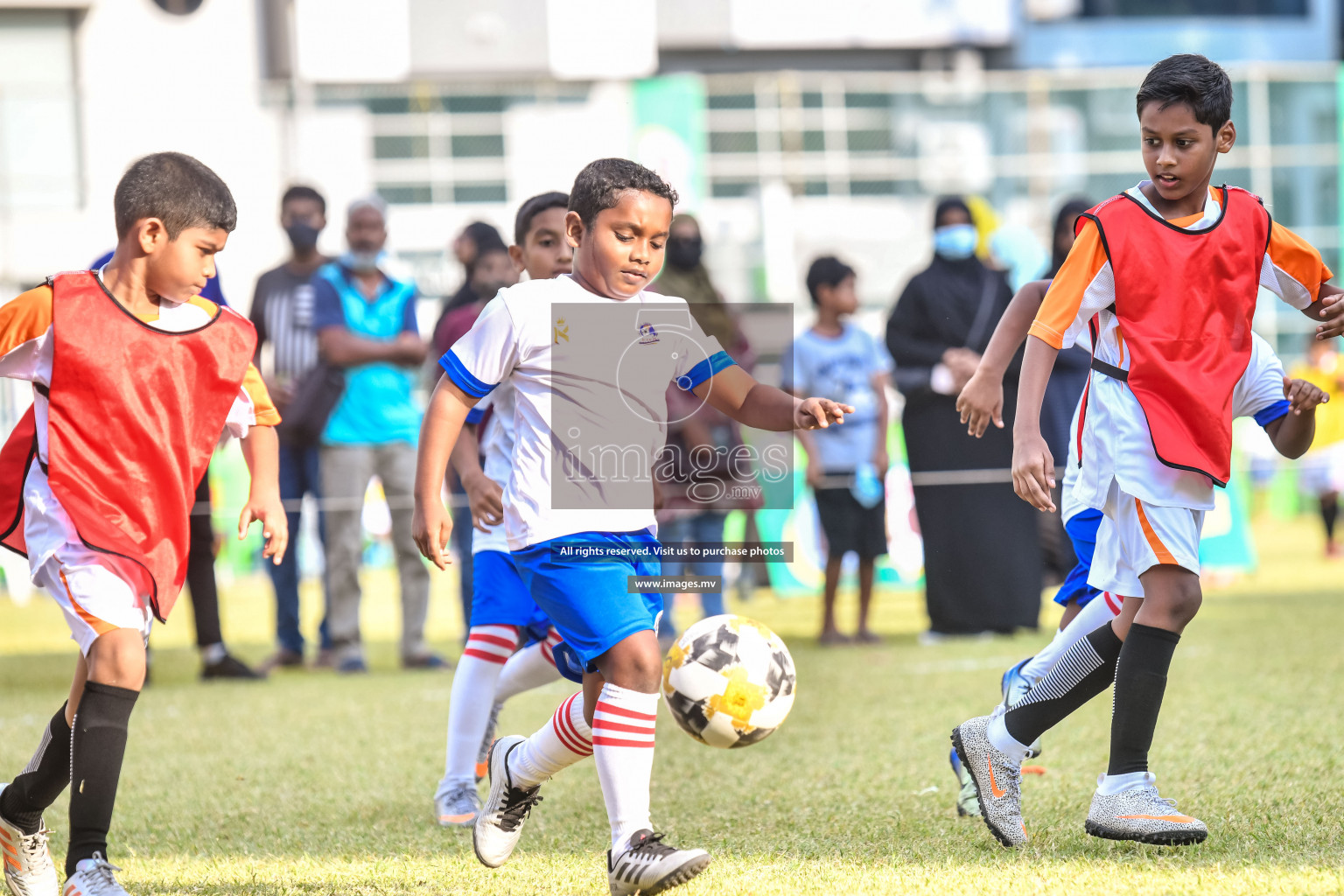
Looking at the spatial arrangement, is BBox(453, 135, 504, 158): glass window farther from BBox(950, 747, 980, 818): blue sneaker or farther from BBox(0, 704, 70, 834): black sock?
BBox(0, 704, 70, 834): black sock

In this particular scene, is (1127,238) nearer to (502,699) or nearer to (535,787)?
(535,787)

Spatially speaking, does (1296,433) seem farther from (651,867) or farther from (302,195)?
(302,195)

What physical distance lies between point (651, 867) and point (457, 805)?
1.43m

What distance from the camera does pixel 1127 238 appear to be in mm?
3645

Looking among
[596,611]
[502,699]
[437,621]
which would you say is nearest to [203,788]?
[502,699]

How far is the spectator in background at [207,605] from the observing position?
26.5ft

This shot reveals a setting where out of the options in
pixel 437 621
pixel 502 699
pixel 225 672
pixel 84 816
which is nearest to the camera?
pixel 84 816

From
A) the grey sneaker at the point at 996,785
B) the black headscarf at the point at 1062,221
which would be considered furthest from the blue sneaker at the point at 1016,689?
the black headscarf at the point at 1062,221

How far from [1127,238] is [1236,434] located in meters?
17.0

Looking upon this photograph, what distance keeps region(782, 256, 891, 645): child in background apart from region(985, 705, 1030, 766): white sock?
16.8 ft

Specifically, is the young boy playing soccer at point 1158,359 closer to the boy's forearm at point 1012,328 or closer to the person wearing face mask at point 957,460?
the boy's forearm at point 1012,328

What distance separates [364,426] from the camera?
8664mm

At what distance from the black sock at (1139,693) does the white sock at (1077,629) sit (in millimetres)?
248

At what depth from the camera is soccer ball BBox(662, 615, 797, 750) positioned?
411 cm
